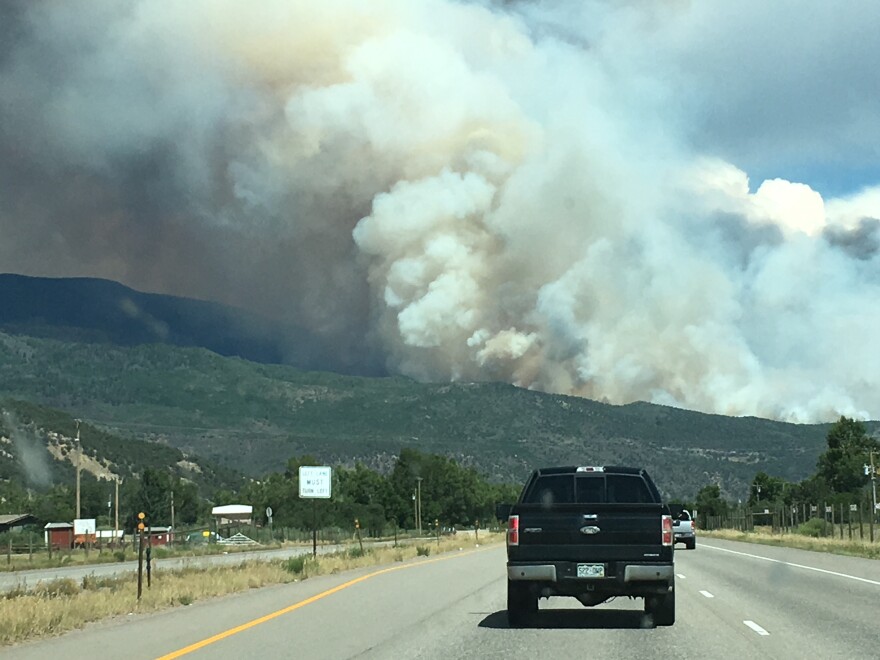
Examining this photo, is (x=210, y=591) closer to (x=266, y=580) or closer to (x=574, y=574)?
(x=266, y=580)

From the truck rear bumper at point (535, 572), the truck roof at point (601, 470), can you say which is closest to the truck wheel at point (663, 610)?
the truck rear bumper at point (535, 572)

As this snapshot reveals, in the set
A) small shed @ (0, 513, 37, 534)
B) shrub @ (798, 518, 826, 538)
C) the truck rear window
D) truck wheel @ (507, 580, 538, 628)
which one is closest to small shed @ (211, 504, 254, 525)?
small shed @ (0, 513, 37, 534)

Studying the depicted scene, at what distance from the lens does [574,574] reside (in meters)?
18.4

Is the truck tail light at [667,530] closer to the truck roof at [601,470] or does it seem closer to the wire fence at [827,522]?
the truck roof at [601,470]

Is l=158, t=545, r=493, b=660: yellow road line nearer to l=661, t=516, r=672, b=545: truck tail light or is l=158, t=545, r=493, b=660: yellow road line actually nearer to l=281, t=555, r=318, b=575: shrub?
l=281, t=555, r=318, b=575: shrub

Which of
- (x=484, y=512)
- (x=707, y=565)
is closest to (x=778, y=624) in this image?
(x=707, y=565)

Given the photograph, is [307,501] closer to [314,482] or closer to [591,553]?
[314,482]

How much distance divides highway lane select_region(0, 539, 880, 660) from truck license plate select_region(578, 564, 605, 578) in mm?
789

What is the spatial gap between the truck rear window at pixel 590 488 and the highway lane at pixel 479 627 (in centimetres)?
194

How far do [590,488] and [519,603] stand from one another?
289 cm

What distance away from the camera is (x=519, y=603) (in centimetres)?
1903

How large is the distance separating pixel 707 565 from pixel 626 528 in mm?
24166

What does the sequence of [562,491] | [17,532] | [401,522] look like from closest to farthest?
[562,491] → [17,532] → [401,522]

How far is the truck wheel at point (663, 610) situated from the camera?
1897 centimetres
